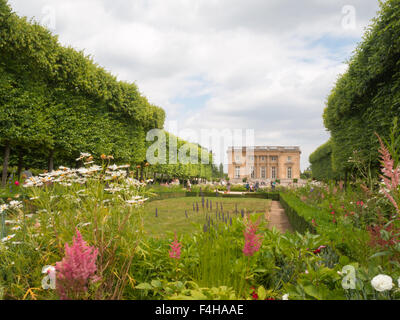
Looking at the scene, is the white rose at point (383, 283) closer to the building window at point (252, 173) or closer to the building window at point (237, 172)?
the building window at point (237, 172)

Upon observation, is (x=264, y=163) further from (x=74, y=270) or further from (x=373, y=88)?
(x=74, y=270)

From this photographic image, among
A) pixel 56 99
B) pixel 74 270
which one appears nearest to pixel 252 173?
pixel 56 99

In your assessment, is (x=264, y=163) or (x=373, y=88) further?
(x=264, y=163)

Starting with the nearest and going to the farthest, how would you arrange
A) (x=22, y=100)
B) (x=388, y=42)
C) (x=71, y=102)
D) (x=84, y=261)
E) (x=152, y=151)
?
(x=84, y=261), (x=388, y=42), (x=22, y=100), (x=71, y=102), (x=152, y=151)

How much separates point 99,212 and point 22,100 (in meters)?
10.7

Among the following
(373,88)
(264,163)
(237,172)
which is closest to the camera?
(373,88)

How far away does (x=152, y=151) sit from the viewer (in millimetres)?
22844

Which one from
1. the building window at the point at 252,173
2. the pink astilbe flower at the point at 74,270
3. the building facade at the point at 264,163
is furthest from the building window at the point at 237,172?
the pink astilbe flower at the point at 74,270

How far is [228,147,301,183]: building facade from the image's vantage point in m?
65.2

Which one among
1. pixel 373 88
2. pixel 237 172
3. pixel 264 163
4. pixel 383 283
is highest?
pixel 264 163

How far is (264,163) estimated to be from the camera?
6781cm

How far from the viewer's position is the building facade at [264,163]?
65250 mm
